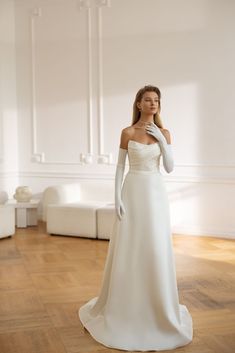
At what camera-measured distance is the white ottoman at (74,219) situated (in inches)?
271

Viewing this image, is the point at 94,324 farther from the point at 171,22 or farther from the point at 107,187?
the point at 171,22

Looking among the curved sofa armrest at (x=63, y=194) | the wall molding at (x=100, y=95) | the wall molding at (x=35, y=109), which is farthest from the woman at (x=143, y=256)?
the wall molding at (x=35, y=109)

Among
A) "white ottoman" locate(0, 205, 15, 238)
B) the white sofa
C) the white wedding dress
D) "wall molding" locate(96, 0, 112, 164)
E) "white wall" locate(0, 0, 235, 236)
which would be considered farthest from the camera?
"wall molding" locate(96, 0, 112, 164)

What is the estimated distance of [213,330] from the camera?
3.57 meters

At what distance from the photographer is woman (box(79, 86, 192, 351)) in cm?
333

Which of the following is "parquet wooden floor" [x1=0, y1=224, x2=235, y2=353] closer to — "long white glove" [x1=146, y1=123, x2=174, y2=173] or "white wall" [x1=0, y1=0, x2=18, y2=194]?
"long white glove" [x1=146, y1=123, x2=174, y2=173]

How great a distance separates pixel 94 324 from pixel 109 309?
21cm

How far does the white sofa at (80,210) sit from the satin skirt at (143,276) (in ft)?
10.4

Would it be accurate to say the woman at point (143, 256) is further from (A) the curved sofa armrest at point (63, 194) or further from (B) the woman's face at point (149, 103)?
(A) the curved sofa armrest at point (63, 194)

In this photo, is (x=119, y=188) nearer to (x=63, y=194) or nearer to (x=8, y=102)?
(x=63, y=194)

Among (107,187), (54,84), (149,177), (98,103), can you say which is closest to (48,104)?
(54,84)

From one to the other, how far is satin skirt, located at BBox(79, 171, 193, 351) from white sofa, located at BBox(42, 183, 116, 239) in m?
3.17

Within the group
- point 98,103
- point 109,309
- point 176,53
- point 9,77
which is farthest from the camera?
point 9,77

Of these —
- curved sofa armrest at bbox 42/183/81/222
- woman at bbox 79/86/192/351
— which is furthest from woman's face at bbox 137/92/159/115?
curved sofa armrest at bbox 42/183/81/222
